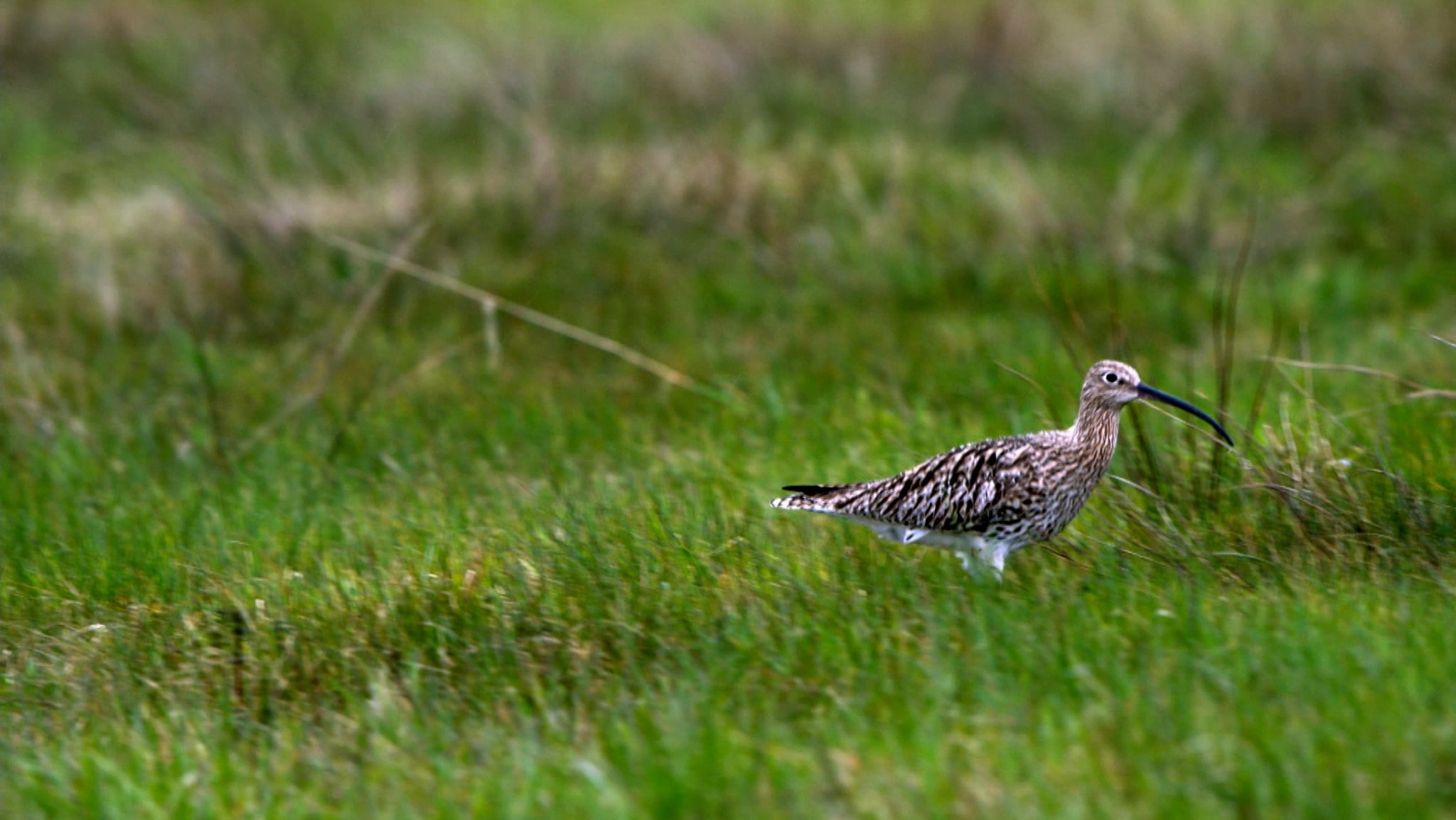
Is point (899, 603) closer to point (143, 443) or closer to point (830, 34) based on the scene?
point (143, 443)

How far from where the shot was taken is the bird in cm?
556

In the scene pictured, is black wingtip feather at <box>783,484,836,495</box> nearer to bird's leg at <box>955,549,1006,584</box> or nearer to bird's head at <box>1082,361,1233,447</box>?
bird's leg at <box>955,549,1006,584</box>

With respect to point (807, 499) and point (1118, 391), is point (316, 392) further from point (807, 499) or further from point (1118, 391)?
point (1118, 391)

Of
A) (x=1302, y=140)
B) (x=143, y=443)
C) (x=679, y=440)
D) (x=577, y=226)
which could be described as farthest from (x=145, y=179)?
(x=1302, y=140)

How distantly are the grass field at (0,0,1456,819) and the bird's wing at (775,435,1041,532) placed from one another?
0.59ft

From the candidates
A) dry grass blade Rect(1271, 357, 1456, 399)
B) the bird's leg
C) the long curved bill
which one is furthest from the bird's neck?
dry grass blade Rect(1271, 357, 1456, 399)

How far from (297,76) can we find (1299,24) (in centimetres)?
769

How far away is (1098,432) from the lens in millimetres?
5766

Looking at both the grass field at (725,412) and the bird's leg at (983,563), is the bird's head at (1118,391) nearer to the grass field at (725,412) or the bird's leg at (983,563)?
the grass field at (725,412)

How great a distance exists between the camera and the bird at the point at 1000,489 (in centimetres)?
556

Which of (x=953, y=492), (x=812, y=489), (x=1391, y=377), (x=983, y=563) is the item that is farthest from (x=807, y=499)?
(x=1391, y=377)

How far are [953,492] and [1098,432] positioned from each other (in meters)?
0.52

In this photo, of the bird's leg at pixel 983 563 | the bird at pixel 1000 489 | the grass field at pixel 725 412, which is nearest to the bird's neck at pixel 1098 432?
the bird at pixel 1000 489

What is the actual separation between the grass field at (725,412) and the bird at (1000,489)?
17cm
